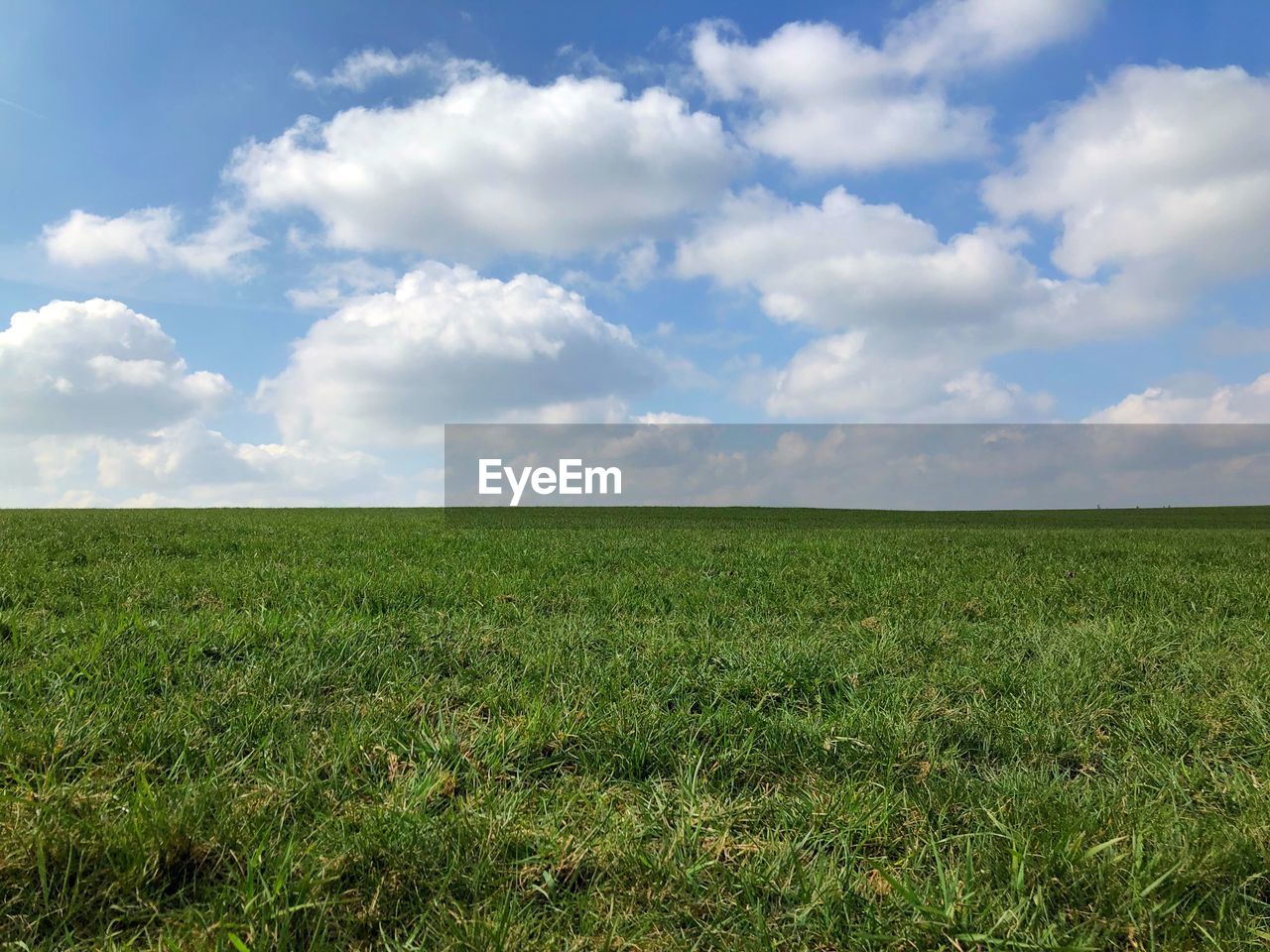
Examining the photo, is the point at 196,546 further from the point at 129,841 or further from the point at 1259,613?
the point at 1259,613

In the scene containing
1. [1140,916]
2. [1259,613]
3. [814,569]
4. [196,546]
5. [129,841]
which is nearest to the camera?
[1140,916]

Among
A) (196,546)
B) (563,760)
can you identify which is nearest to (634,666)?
(563,760)

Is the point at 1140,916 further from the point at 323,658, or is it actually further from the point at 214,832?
the point at 323,658

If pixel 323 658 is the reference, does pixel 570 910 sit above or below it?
below

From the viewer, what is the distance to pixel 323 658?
5.17 m

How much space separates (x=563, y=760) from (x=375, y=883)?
1231 millimetres

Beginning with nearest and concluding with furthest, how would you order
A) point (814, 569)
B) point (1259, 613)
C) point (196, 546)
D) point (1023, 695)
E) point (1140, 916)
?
1. point (1140, 916)
2. point (1023, 695)
3. point (1259, 613)
4. point (814, 569)
5. point (196, 546)

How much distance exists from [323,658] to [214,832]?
2.25m

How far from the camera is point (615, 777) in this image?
3.71m

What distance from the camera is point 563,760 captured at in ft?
12.6

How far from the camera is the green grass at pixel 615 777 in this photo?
8.63 feet

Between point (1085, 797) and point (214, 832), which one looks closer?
point (214, 832)

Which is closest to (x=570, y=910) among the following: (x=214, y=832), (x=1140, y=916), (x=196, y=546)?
(x=214, y=832)

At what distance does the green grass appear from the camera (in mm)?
2631
